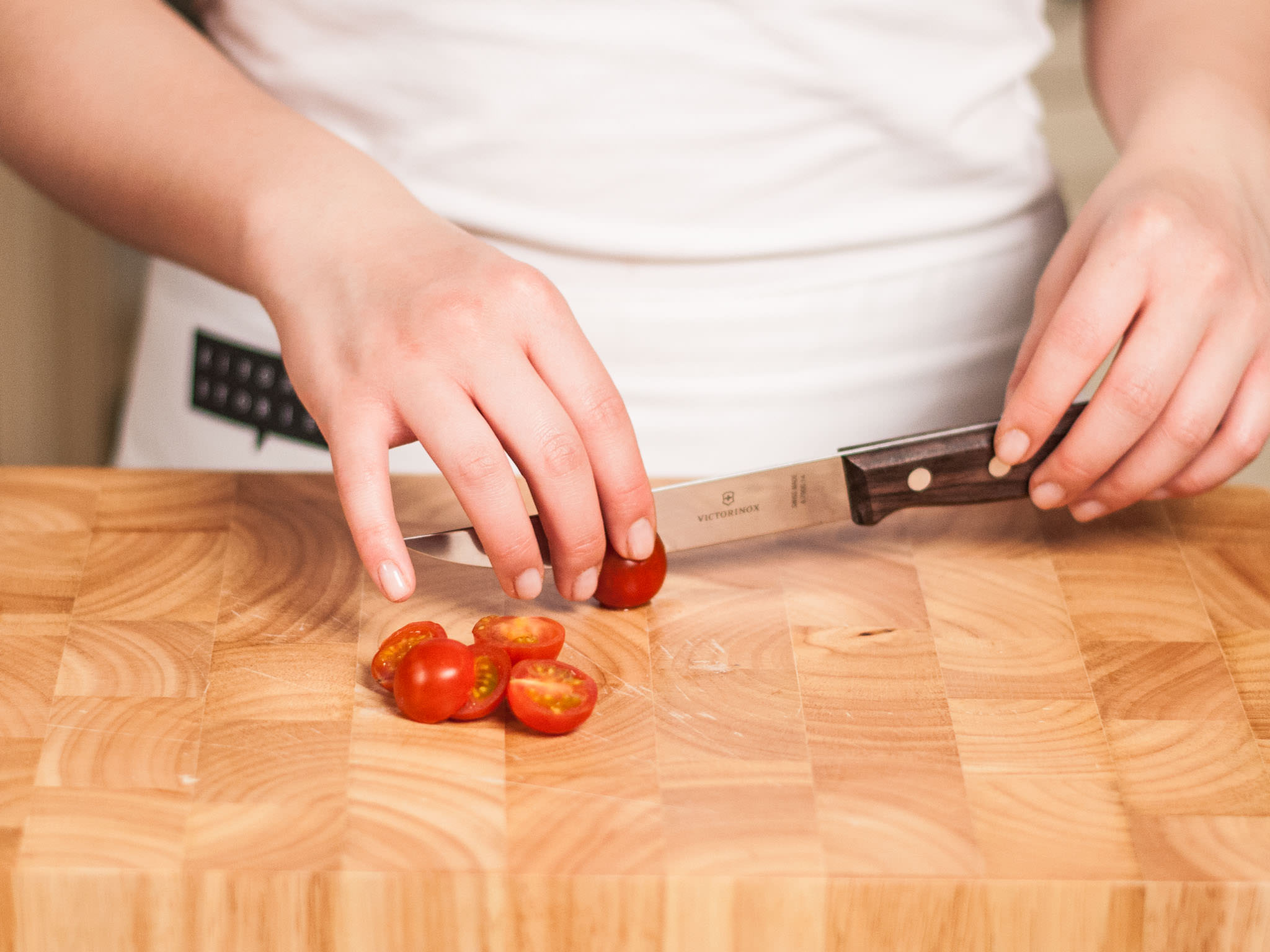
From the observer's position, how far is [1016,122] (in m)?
1.23

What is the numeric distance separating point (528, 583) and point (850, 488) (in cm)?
27

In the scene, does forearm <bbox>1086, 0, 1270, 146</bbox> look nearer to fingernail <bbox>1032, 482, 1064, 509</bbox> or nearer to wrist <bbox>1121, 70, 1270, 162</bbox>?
wrist <bbox>1121, 70, 1270, 162</bbox>

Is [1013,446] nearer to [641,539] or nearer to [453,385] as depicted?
[641,539]

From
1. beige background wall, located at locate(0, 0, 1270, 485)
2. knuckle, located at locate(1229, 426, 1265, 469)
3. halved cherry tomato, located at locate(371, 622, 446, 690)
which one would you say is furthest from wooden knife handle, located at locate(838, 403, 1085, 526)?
beige background wall, located at locate(0, 0, 1270, 485)

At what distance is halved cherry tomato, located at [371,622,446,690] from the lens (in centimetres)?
83

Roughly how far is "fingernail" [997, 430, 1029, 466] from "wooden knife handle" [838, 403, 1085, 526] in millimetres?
20

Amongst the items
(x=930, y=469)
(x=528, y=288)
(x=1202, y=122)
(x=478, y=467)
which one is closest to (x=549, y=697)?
(x=478, y=467)

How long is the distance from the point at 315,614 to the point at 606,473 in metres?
0.24

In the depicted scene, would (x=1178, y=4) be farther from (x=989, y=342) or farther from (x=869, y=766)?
(x=869, y=766)

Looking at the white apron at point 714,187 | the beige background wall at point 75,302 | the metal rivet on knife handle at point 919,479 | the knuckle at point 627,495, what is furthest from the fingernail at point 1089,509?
the beige background wall at point 75,302

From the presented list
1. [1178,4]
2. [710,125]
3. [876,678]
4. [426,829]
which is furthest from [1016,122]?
[426,829]

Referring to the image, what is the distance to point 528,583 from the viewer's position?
0.84 meters

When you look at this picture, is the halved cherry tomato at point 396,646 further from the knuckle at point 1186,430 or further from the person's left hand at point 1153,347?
the knuckle at point 1186,430

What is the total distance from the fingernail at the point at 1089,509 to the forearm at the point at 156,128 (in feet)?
1.84
